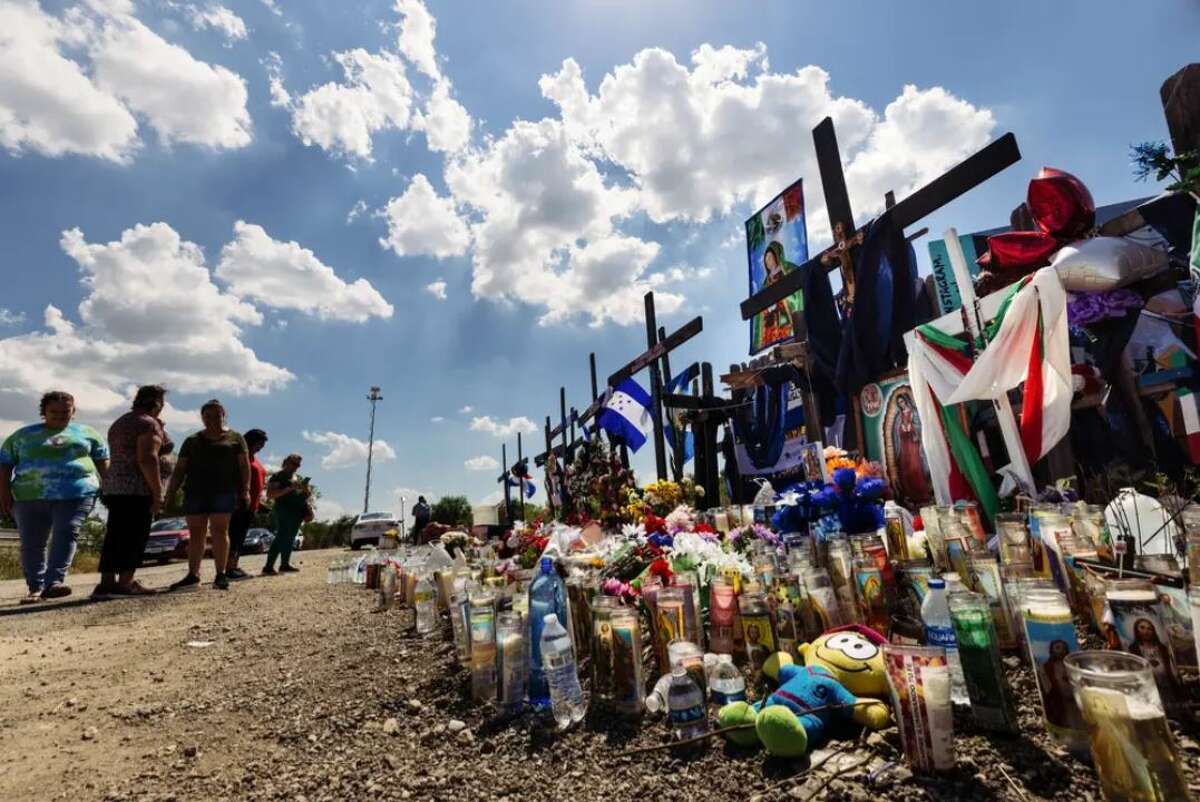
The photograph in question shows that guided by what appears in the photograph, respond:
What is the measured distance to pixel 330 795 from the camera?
5.82 ft

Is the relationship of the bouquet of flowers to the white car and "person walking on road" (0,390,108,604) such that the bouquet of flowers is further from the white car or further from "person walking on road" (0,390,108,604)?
the white car

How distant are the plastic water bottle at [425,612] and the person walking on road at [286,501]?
3.85 m

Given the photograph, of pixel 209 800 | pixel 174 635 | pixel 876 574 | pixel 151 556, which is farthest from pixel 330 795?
pixel 151 556

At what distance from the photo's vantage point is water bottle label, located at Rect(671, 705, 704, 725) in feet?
5.89

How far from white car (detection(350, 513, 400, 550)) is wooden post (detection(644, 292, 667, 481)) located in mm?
11507

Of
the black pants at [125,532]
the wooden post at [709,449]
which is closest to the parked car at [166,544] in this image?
the black pants at [125,532]

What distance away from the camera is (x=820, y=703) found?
1.70 m

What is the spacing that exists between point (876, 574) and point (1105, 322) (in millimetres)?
2878

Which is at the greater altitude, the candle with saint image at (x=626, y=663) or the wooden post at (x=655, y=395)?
the wooden post at (x=655, y=395)

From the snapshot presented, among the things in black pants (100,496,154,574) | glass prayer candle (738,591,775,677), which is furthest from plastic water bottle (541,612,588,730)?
black pants (100,496,154,574)

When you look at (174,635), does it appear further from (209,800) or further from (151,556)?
(151,556)

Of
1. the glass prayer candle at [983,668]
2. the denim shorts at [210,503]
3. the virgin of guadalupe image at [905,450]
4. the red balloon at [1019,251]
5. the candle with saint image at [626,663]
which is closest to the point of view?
the glass prayer candle at [983,668]

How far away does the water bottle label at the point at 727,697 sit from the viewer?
1.89m

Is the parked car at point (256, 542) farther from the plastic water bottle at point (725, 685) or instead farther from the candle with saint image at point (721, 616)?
the plastic water bottle at point (725, 685)
